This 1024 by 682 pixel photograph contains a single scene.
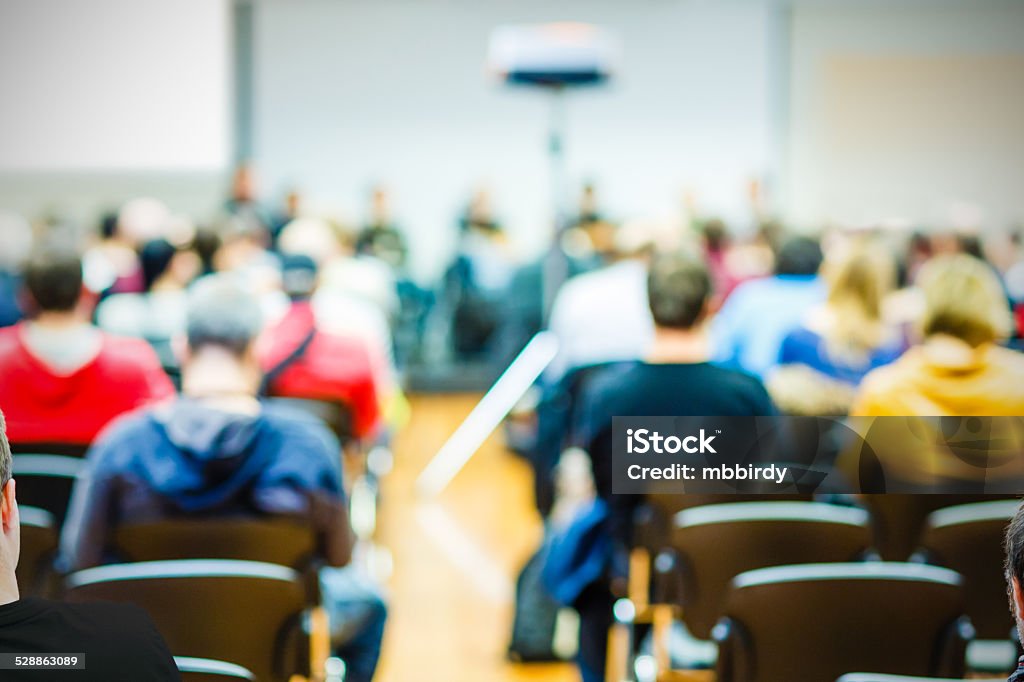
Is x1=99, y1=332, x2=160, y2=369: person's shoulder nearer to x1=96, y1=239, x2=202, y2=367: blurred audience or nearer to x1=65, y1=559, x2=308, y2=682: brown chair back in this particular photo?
x1=65, y1=559, x2=308, y2=682: brown chair back

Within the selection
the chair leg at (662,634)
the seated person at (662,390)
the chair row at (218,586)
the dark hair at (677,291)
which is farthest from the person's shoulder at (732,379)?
the chair row at (218,586)

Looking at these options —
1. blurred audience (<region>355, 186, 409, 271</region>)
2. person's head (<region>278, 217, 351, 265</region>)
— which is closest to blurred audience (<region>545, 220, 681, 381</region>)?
person's head (<region>278, 217, 351, 265</region>)

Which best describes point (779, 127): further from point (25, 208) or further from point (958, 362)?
point (958, 362)

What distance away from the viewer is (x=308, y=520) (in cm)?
253

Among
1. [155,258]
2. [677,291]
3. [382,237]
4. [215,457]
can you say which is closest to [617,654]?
[677,291]

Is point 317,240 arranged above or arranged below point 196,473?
above

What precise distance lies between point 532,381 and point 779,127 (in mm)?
6991

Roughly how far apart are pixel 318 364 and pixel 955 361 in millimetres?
2327

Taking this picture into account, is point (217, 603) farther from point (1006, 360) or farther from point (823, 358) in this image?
point (823, 358)

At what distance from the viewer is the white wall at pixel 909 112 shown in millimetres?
2758

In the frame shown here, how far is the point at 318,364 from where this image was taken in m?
4.14

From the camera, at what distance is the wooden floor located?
3.66m

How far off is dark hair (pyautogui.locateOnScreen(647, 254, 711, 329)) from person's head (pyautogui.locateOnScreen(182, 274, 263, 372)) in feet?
3.49

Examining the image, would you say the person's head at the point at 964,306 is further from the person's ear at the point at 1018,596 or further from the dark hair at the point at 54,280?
the dark hair at the point at 54,280
